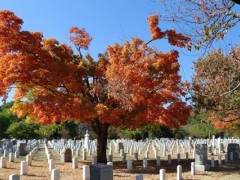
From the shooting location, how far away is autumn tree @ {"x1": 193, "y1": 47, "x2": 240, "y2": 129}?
16109mm

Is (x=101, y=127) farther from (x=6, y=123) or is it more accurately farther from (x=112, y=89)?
(x=6, y=123)

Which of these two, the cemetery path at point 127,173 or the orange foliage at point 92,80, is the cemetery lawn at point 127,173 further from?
the orange foliage at point 92,80

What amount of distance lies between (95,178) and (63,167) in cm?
782

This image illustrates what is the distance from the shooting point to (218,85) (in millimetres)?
16578

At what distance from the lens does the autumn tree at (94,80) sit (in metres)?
16.8

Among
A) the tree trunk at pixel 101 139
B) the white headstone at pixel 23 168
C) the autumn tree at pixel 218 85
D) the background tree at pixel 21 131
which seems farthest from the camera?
the background tree at pixel 21 131

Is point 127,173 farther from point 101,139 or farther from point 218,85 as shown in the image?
point 218,85

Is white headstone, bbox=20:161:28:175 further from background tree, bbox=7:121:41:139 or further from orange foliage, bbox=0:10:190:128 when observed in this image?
background tree, bbox=7:121:41:139

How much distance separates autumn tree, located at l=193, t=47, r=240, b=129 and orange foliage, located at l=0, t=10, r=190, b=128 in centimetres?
121

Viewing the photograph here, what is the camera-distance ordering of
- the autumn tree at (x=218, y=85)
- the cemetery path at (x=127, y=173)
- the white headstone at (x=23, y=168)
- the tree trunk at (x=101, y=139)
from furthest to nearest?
the tree trunk at (x=101, y=139), the autumn tree at (x=218, y=85), the white headstone at (x=23, y=168), the cemetery path at (x=127, y=173)

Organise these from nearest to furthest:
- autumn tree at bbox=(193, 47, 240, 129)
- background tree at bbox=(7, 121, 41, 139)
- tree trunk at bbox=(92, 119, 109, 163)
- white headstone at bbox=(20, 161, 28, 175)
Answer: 1. white headstone at bbox=(20, 161, 28, 175)
2. autumn tree at bbox=(193, 47, 240, 129)
3. tree trunk at bbox=(92, 119, 109, 163)
4. background tree at bbox=(7, 121, 41, 139)

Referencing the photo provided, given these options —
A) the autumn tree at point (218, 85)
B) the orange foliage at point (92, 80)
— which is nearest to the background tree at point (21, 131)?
the orange foliage at point (92, 80)

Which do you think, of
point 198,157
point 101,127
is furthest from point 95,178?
point 101,127

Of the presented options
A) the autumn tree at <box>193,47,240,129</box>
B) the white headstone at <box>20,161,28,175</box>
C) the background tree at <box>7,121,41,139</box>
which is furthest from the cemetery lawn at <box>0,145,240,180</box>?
the background tree at <box>7,121,41,139</box>
